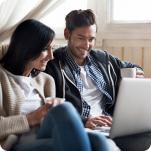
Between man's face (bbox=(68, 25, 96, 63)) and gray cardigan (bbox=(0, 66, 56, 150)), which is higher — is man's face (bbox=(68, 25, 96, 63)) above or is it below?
above

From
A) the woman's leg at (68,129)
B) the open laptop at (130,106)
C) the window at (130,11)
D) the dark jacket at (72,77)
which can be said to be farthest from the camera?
the window at (130,11)

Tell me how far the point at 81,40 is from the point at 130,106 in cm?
61

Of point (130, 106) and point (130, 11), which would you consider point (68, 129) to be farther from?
point (130, 11)

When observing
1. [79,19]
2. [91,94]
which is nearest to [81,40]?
[79,19]

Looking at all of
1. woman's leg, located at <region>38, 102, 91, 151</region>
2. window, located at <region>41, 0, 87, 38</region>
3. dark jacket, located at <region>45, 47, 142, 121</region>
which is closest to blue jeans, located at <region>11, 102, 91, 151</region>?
woman's leg, located at <region>38, 102, 91, 151</region>

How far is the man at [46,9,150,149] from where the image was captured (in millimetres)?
1726

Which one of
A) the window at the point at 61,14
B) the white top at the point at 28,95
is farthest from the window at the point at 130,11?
the white top at the point at 28,95

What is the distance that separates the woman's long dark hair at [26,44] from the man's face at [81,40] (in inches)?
11.9

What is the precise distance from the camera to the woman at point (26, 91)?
49.7 inches

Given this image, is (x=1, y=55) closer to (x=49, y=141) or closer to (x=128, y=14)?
(x=49, y=141)

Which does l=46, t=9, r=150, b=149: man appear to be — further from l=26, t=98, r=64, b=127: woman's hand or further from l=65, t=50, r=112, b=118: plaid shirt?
l=26, t=98, r=64, b=127: woman's hand

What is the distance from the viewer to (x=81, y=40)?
1787 millimetres

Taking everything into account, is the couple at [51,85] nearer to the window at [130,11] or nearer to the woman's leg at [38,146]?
the woman's leg at [38,146]

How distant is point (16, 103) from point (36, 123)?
127mm
